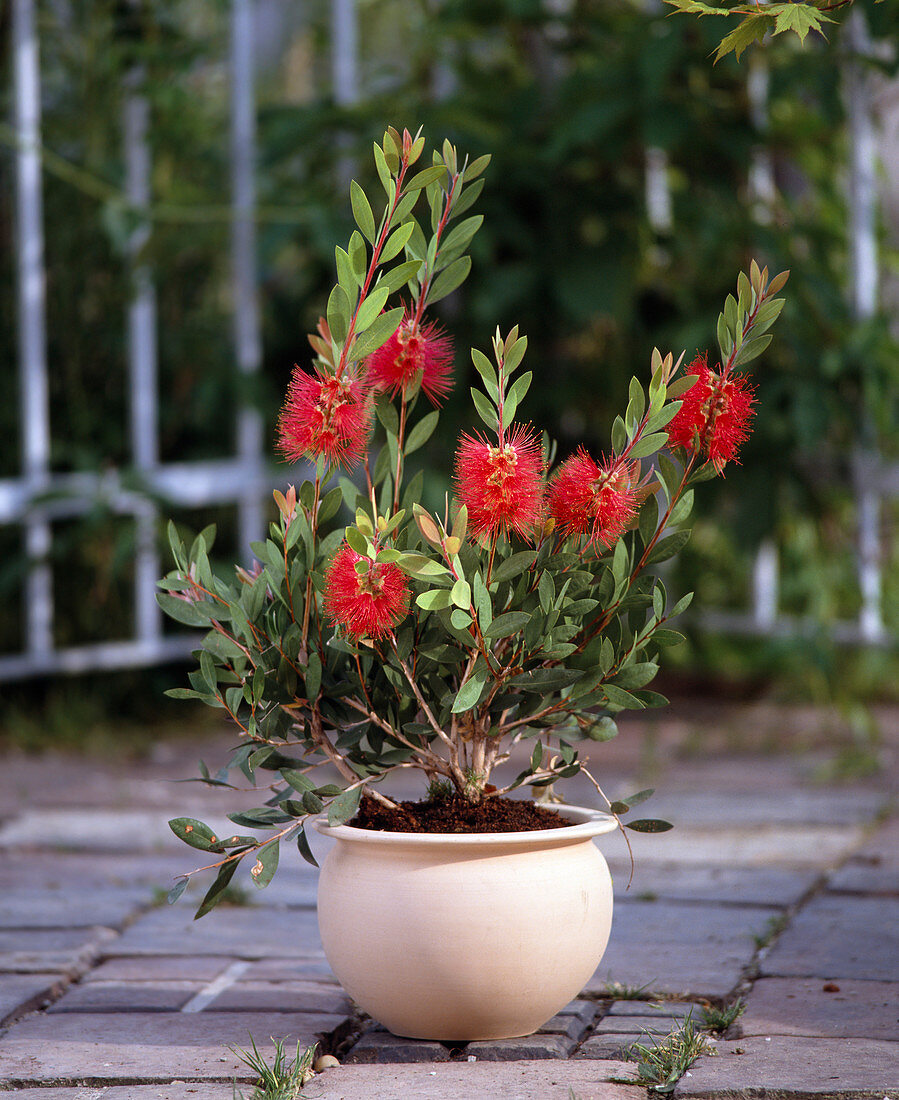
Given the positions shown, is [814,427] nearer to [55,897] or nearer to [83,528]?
[83,528]

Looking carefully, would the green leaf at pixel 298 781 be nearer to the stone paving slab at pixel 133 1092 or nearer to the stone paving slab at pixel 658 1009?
the stone paving slab at pixel 133 1092

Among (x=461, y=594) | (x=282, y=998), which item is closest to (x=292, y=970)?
(x=282, y=998)

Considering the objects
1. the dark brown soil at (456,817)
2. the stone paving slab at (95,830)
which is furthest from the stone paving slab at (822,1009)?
the stone paving slab at (95,830)

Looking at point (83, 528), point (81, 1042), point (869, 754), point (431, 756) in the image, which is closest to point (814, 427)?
point (869, 754)

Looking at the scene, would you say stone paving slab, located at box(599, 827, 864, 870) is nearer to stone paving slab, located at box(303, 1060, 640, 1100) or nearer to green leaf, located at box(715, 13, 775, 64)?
stone paving slab, located at box(303, 1060, 640, 1100)

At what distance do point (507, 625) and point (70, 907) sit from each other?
1229mm

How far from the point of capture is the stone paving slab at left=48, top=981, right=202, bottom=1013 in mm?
1884

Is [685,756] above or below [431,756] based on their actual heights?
below

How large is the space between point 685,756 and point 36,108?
254cm

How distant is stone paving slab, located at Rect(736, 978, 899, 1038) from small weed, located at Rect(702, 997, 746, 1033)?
0.04 feet

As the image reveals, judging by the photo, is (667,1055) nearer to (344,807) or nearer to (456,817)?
(456,817)

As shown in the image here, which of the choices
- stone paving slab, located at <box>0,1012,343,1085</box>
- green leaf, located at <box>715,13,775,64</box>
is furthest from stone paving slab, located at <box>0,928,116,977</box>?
green leaf, located at <box>715,13,775,64</box>

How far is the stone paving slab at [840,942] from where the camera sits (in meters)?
2.01

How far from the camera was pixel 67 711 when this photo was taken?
4.11 m
